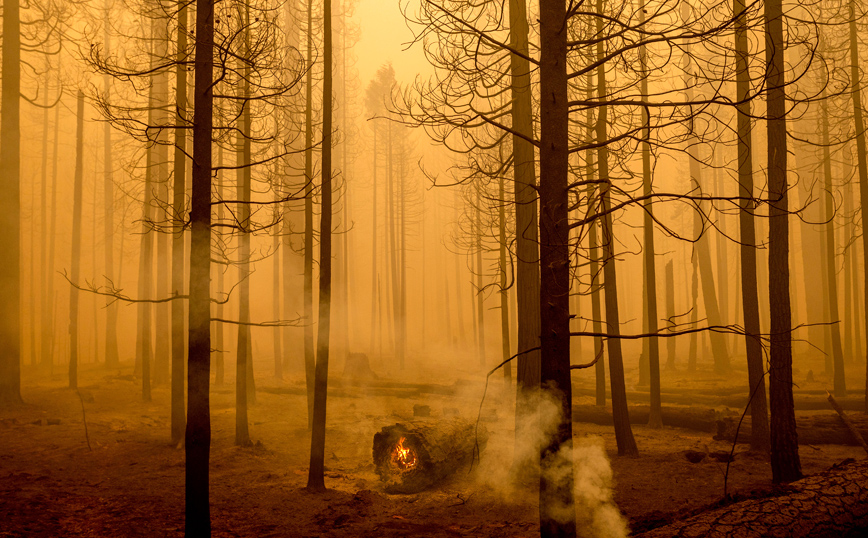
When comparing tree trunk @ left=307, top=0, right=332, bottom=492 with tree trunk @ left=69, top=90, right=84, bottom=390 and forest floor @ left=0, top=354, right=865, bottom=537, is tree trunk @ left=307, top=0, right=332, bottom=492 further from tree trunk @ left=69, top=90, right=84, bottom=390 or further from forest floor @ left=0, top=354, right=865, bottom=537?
tree trunk @ left=69, top=90, right=84, bottom=390

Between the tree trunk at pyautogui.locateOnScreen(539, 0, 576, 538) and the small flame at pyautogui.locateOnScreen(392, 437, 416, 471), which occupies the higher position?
the tree trunk at pyautogui.locateOnScreen(539, 0, 576, 538)

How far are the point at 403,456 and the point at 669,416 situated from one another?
6929 mm

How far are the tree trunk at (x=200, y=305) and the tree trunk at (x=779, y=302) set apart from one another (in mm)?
6801

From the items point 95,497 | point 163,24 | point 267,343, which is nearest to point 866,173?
point 95,497

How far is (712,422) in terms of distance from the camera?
37.7ft

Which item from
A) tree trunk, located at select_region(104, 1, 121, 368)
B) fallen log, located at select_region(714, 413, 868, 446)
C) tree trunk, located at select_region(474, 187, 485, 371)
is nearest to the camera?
fallen log, located at select_region(714, 413, 868, 446)

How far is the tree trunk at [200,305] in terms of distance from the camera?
17.5 feet

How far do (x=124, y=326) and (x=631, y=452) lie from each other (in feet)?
109

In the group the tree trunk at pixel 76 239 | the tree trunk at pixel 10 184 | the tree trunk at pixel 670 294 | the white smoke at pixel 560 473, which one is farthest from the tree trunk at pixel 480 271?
the tree trunk at pixel 76 239

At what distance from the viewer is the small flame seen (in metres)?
8.77

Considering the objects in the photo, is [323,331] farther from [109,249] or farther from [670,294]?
[109,249]

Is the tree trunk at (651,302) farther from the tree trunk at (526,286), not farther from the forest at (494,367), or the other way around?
the tree trunk at (526,286)

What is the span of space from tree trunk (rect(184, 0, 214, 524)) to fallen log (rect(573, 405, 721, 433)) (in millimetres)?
9911

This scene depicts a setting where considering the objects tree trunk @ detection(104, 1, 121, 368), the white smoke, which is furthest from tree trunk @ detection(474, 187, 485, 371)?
tree trunk @ detection(104, 1, 121, 368)
